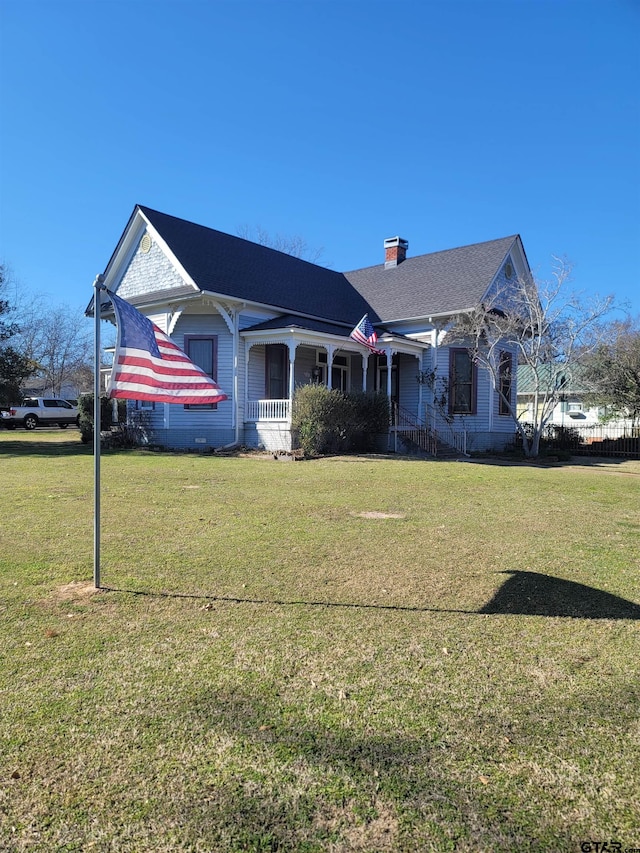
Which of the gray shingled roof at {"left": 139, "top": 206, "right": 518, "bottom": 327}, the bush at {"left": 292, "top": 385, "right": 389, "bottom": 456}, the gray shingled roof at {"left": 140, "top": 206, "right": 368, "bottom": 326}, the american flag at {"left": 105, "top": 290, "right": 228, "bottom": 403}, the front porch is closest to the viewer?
the american flag at {"left": 105, "top": 290, "right": 228, "bottom": 403}

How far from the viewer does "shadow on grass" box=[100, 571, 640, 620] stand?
4.14 meters

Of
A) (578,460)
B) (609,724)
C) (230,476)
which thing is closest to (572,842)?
(609,724)

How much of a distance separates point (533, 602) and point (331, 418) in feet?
37.8

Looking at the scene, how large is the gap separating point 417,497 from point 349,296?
613 inches

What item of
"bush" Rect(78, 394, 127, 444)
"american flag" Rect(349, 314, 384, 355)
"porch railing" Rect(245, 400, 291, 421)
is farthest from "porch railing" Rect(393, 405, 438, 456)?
"bush" Rect(78, 394, 127, 444)

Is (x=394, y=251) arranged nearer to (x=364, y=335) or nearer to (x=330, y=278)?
(x=330, y=278)

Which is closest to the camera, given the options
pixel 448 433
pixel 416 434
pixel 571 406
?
pixel 416 434

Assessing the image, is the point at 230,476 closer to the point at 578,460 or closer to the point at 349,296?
the point at 578,460

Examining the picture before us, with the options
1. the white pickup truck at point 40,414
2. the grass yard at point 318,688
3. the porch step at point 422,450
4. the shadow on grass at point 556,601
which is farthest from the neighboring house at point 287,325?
the white pickup truck at point 40,414

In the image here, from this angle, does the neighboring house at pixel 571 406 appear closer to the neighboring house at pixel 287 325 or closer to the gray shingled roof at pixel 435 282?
the neighboring house at pixel 287 325

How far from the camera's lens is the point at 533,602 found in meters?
4.33

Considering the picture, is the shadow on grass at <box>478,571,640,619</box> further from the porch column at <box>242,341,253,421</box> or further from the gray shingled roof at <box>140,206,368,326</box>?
the gray shingled roof at <box>140,206,368,326</box>

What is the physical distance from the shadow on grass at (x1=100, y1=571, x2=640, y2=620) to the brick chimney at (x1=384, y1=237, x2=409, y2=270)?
21415 millimetres

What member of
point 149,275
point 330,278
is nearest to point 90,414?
point 149,275
